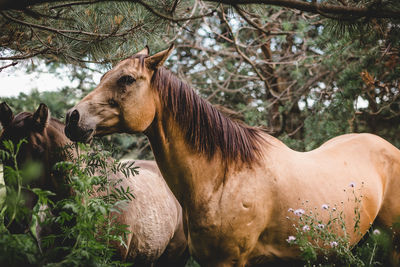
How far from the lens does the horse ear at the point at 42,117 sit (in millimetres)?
2329

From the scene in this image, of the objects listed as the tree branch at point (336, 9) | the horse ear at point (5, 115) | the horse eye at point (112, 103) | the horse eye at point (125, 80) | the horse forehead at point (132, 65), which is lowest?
the horse ear at point (5, 115)

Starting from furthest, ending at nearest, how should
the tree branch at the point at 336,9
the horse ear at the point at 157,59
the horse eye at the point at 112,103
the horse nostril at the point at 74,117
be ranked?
the horse ear at the point at 157,59
the horse eye at the point at 112,103
the horse nostril at the point at 74,117
the tree branch at the point at 336,9

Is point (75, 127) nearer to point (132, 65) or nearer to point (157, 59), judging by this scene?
point (132, 65)

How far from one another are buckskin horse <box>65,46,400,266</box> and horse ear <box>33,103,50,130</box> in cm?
39

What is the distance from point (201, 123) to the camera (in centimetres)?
241

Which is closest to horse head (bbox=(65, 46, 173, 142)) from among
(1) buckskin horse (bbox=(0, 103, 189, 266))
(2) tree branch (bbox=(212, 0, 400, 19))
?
(1) buckskin horse (bbox=(0, 103, 189, 266))

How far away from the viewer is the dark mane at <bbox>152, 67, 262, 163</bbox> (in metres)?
2.35

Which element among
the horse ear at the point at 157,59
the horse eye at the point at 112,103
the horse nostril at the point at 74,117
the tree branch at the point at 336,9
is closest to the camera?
the tree branch at the point at 336,9

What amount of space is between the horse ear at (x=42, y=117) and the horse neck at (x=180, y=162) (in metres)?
0.69

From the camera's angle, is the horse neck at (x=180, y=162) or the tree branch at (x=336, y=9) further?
the horse neck at (x=180, y=162)

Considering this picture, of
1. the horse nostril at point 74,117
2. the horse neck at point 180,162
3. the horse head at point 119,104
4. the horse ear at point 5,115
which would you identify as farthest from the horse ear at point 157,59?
the horse ear at point 5,115

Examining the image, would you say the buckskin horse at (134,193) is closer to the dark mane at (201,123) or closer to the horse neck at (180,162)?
the horse neck at (180,162)

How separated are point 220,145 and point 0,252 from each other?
58.8 inches

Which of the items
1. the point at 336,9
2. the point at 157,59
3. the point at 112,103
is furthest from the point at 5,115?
the point at 336,9
